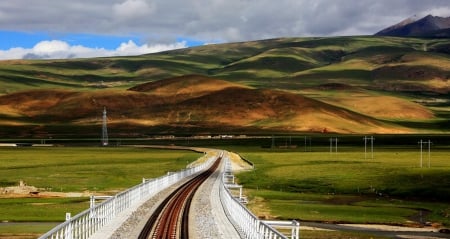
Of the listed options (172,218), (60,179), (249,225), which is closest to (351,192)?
(60,179)

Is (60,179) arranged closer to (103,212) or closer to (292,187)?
(292,187)

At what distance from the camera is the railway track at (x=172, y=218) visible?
34.3 metres

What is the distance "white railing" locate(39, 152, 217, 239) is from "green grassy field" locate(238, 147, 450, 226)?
30.1ft

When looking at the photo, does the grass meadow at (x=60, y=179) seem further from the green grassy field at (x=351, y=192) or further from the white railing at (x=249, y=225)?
the green grassy field at (x=351, y=192)

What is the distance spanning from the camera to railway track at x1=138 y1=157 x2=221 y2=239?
34259 mm

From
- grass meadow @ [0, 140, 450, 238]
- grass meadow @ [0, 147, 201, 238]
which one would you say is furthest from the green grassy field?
grass meadow @ [0, 147, 201, 238]

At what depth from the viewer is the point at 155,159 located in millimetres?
120125

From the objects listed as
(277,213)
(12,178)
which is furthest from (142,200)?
A: (12,178)

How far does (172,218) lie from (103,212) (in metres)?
5.92

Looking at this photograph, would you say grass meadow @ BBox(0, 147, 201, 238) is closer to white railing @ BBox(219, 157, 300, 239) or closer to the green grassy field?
white railing @ BBox(219, 157, 300, 239)

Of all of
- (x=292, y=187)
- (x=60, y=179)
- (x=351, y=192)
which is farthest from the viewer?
(x=60, y=179)

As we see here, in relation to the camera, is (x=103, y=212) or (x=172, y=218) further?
(x=172, y=218)

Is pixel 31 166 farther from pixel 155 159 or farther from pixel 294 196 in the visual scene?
pixel 294 196

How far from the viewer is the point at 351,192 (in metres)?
76.7
